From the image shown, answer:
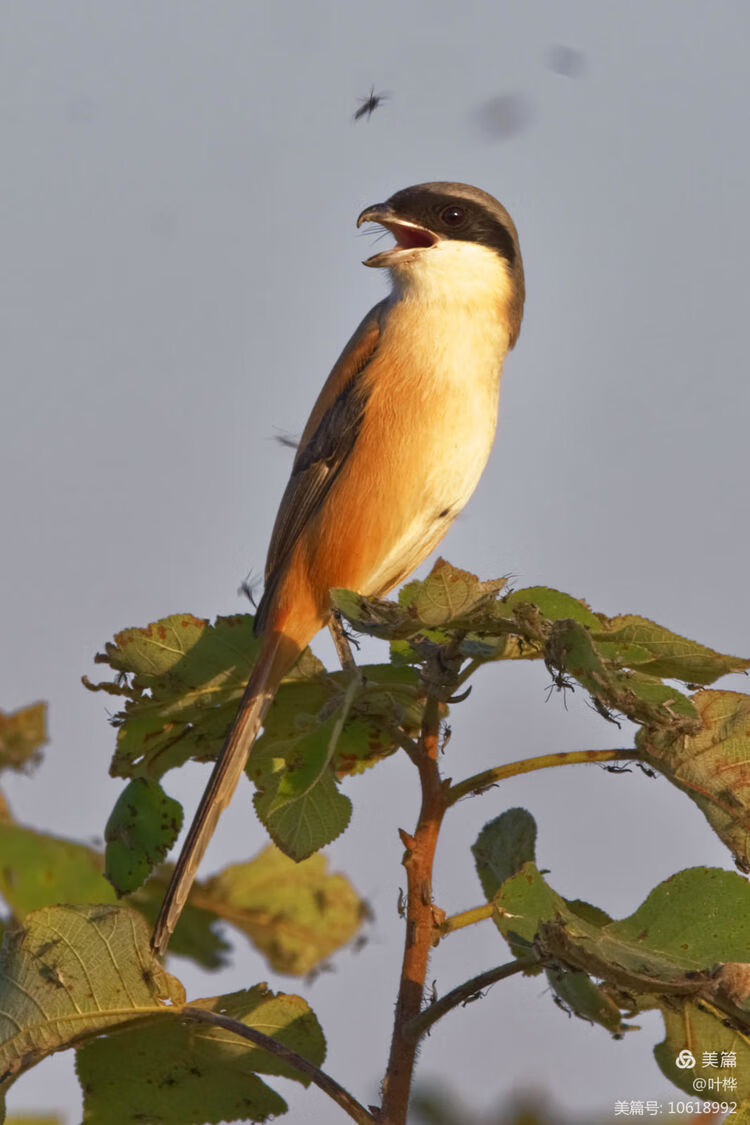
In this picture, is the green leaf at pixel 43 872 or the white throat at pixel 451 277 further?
the white throat at pixel 451 277

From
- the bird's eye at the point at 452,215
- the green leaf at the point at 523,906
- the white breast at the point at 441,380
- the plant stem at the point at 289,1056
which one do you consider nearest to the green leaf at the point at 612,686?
the green leaf at the point at 523,906

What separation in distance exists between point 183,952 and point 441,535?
77.9 inches

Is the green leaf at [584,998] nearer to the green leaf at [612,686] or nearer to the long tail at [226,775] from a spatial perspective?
the green leaf at [612,686]

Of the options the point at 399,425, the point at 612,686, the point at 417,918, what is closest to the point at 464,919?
the point at 417,918

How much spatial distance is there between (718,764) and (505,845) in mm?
555

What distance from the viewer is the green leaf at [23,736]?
9.45 feet

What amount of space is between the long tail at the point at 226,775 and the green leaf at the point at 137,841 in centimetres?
20

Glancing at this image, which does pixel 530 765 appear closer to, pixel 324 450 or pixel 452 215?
pixel 324 450

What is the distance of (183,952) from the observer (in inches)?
122

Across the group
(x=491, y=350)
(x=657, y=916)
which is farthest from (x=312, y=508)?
(x=657, y=916)

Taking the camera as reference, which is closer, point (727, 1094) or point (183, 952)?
point (727, 1094)

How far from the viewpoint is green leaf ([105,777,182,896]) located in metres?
2.57

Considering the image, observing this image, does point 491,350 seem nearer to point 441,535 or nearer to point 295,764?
point 441,535

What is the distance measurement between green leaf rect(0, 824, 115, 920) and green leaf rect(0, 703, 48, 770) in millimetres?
374
